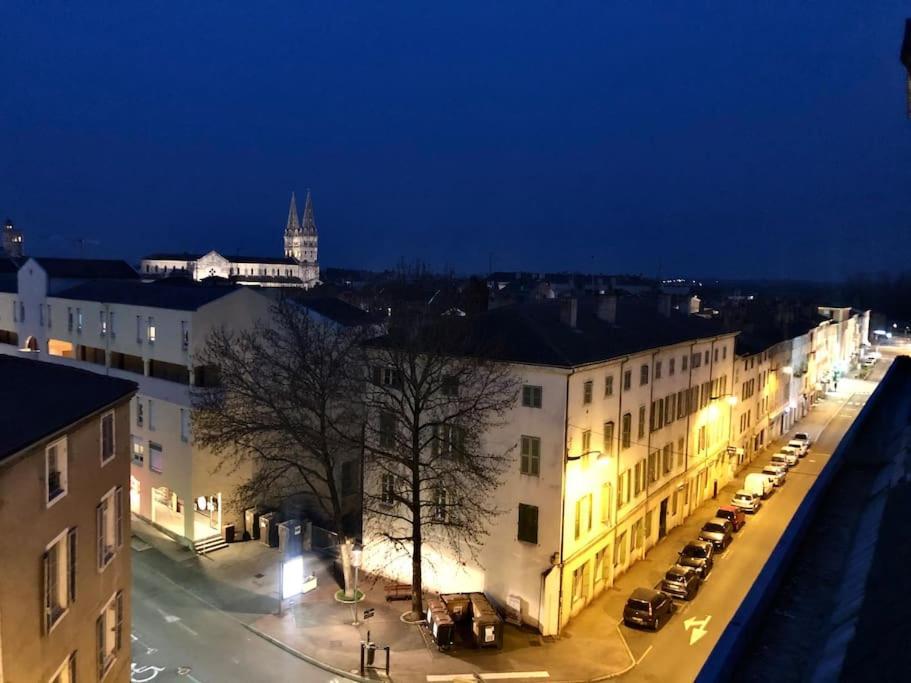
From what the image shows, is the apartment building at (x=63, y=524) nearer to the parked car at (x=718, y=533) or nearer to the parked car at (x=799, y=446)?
the parked car at (x=718, y=533)

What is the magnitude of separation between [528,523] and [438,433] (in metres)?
5.02

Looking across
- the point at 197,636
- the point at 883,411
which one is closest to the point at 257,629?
the point at 197,636

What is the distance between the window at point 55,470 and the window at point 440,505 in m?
14.5

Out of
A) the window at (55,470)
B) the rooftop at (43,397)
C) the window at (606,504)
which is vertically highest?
the rooftop at (43,397)

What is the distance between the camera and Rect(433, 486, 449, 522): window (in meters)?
27.5

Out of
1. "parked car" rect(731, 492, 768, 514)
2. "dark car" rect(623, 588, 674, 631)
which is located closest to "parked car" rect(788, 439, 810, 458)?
"parked car" rect(731, 492, 768, 514)

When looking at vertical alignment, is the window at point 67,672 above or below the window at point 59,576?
below

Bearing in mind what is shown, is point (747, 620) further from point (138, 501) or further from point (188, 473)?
point (138, 501)

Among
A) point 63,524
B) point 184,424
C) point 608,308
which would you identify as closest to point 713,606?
point 608,308

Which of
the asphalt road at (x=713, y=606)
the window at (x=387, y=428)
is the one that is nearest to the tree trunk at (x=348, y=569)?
the window at (x=387, y=428)

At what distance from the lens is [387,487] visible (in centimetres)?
3023

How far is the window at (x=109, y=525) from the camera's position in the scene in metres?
17.8

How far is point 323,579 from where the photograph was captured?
30.5m

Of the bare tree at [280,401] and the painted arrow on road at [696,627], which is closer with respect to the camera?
the painted arrow on road at [696,627]
